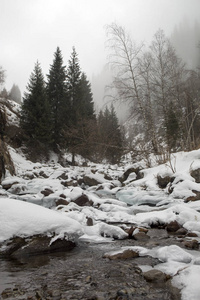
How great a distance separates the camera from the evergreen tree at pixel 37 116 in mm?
18703

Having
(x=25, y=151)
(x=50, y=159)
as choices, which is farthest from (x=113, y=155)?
(x=25, y=151)

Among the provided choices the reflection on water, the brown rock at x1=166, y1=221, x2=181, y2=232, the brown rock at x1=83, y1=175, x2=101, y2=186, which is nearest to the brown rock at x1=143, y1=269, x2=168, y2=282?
the reflection on water

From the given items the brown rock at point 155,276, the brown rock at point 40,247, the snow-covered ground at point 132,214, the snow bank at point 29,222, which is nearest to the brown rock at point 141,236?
the snow-covered ground at point 132,214

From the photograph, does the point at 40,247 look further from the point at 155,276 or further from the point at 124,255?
the point at 155,276

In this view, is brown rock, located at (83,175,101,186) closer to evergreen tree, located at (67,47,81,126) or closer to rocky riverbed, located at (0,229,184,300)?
rocky riverbed, located at (0,229,184,300)

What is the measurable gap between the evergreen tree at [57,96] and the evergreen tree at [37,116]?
1.32m

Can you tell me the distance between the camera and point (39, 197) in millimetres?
6398

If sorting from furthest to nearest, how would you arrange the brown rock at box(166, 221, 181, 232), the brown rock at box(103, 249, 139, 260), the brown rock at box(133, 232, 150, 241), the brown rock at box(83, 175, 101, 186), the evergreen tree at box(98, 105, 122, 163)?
the evergreen tree at box(98, 105, 122, 163)
the brown rock at box(83, 175, 101, 186)
the brown rock at box(166, 221, 181, 232)
the brown rock at box(133, 232, 150, 241)
the brown rock at box(103, 249, 139, 260)

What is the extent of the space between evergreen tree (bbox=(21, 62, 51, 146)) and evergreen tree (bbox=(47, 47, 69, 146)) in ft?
4.34

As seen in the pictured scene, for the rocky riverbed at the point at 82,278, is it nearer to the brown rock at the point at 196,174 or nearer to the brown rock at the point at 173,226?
the brown rock at the point at 173,226

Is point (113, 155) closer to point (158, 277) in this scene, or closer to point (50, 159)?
point (50, 159)

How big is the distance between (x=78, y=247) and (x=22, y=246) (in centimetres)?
76

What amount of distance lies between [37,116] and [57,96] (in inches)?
147

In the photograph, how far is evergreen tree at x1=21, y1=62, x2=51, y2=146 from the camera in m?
18.7
